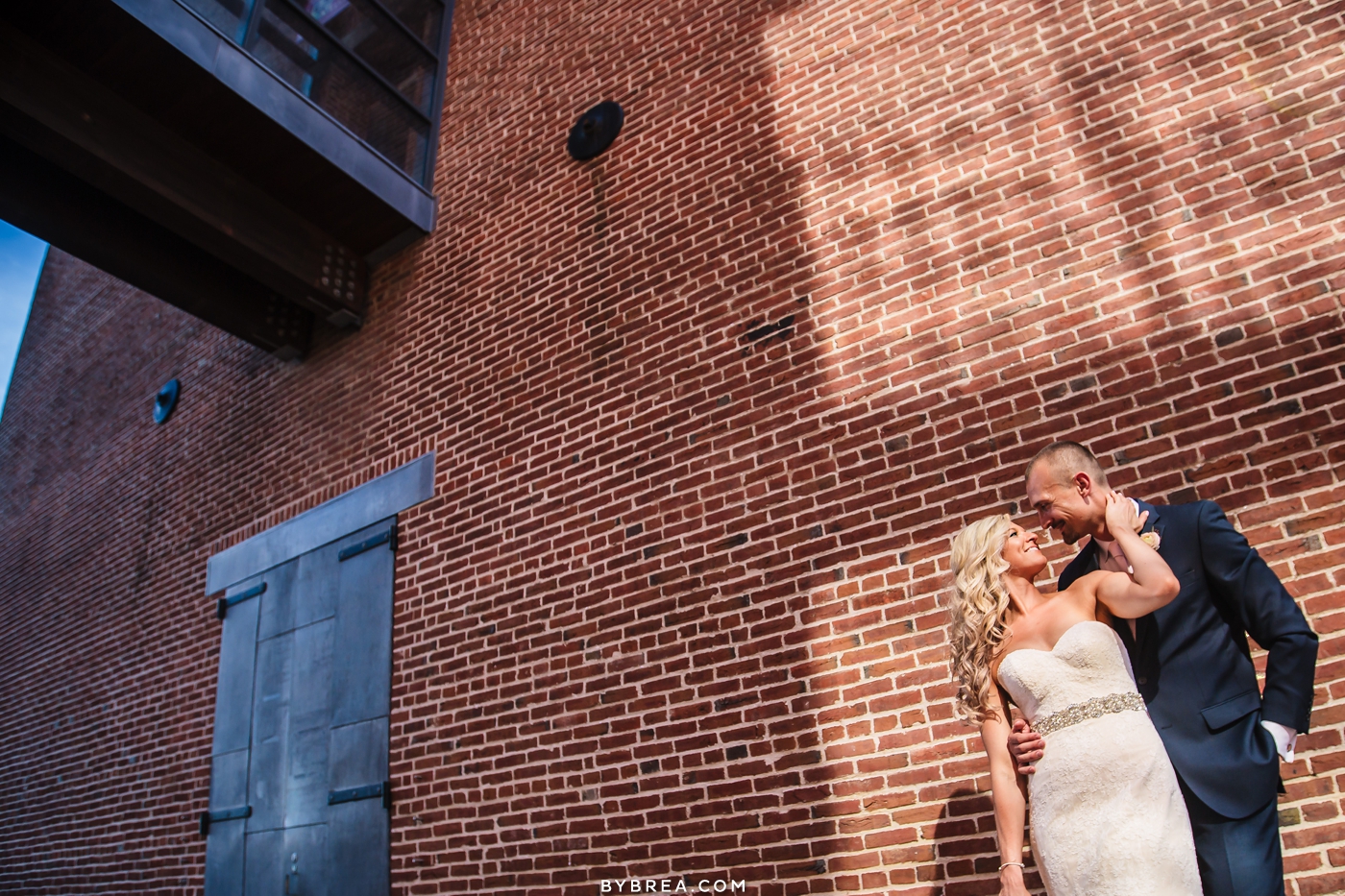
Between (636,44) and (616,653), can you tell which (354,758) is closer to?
(616,653)

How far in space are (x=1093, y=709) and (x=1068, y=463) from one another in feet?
2.29

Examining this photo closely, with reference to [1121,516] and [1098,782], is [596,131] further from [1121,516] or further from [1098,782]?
[1098,782]

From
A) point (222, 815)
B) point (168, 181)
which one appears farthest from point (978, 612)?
point (222, 815)

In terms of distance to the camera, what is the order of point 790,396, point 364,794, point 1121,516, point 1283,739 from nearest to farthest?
point 1283,739
point 1121,516
point 790,396
point 364,794

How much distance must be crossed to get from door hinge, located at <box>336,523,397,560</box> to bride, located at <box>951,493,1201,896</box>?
13.9 feet

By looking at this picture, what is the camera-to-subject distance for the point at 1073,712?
2420 mm

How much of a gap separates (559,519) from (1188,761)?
3.51 m

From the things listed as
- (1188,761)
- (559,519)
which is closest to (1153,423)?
(1188,761)

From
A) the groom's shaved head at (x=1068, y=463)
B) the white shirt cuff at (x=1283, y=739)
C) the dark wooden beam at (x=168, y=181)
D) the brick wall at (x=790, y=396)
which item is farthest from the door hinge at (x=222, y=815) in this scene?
the white shirt cuff at (x=1283, y=739)

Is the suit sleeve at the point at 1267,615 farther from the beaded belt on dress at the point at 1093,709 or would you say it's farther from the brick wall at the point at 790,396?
the brick wall at the point at 790,396

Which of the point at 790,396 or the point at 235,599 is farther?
the point at 235,599

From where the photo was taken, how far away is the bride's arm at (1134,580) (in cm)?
231

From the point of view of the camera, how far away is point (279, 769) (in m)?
6.12

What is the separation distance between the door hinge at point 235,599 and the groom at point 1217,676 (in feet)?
19.5
